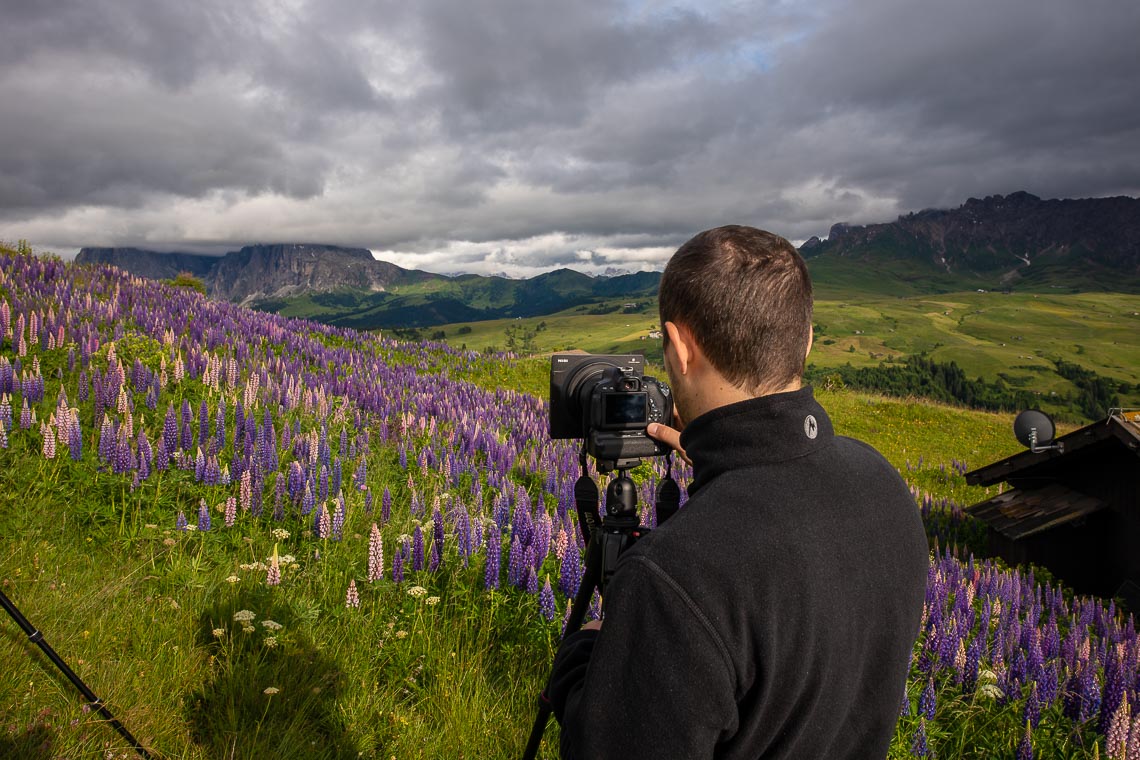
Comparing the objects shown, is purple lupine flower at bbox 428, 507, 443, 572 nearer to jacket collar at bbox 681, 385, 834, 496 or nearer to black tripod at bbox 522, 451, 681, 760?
black tripod at bbox 522, 451, 681, 760

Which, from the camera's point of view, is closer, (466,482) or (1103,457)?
(466,482)

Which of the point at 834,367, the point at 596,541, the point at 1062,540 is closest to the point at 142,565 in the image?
the point at 596,541

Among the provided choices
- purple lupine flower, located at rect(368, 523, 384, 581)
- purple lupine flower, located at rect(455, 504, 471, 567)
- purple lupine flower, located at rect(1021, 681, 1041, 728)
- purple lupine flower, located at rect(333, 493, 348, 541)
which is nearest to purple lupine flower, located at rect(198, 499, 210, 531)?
purple lupine flower, located at rect(333, 493, 348, 541)

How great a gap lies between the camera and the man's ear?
0.61m

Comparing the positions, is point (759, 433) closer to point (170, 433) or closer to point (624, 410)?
point (624, 410)

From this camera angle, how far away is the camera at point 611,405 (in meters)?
2.67

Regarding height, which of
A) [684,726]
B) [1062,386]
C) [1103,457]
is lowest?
[1062,386]

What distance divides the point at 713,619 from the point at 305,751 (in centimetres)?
281

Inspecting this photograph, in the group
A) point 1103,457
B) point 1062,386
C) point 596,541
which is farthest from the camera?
point 1062,386

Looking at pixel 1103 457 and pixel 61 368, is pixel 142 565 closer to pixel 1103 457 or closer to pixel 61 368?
pixel 61 368

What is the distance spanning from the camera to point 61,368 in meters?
7.07

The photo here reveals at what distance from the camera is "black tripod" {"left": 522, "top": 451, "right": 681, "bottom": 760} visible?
2.56 m

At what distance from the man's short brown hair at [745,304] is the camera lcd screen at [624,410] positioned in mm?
720

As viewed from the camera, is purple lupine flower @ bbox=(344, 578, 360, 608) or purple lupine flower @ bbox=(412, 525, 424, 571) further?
purple lupine flower @ bbox=(412, 525, 424, 571)
